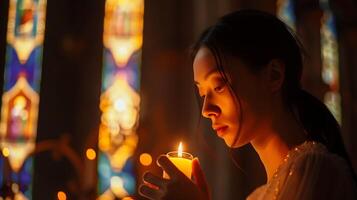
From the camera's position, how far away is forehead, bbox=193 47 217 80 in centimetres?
104

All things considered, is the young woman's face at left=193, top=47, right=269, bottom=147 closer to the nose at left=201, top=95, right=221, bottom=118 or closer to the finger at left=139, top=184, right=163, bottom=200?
the nose at left=201, top=95, right=221, bottom=118

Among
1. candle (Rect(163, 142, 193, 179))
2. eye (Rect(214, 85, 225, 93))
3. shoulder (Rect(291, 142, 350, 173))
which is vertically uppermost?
eye (Rect(214, 85, 225, 93))

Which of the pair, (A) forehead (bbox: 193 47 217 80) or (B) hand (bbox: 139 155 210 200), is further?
(A) forehead (bbox: 193 47 217 80)

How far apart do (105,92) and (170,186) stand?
303cm

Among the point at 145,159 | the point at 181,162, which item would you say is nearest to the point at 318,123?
the point at 181,162

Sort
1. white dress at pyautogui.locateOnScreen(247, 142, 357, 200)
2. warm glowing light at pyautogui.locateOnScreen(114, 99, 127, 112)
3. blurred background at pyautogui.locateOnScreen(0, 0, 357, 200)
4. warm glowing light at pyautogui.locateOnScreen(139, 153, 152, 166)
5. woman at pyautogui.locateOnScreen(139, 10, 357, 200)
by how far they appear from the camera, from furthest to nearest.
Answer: warm glowing light at pyautogui.locateOnScreen(114, 99, 127, 112) < blurred background at pyautogui.locateOnScreen(0, 0, 357, 200) < warm glowing light at pyautogui.locateOnScreen(139, 153, 152, 166) < woman at pyautogui.locateOnScreen(139, 10, 357, 200) < white dress at pyautogui.locateOnScreen(247, 142, 357, 200)

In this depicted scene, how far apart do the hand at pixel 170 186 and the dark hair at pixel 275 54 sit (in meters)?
0.17

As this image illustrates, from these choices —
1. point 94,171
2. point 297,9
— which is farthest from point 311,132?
point 297,9

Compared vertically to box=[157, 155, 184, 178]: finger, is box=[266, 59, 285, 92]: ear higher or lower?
higher

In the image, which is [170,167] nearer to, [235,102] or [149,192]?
[149,192]

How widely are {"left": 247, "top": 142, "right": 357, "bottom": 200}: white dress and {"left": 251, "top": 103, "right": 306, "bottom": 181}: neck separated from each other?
2.4 inches

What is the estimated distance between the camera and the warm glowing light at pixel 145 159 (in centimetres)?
332

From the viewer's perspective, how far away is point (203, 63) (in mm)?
1051

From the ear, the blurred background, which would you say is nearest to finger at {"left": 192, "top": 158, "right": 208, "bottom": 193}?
the ear
